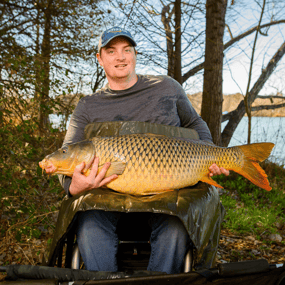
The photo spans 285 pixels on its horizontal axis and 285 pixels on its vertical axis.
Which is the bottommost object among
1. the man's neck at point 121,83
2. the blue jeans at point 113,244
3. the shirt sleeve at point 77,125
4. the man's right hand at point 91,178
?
the blue jeans at point 113,244

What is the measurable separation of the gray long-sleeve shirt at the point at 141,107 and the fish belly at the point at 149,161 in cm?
41

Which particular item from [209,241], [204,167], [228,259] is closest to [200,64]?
[228,259]

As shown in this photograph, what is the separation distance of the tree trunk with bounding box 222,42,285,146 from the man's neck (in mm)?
3814

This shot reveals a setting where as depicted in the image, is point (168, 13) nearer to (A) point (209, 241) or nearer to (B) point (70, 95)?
(B) point (70, 95)

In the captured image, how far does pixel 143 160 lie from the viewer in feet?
4.56

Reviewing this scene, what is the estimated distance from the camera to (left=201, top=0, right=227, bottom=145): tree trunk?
13.1 ft

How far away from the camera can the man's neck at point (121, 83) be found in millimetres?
1910

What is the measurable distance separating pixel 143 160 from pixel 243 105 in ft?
15.8

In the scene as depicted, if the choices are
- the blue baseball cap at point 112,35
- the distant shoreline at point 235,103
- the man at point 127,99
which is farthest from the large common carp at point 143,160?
the distant shoreline at point 235,103

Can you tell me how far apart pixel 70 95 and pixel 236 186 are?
294 centimetres

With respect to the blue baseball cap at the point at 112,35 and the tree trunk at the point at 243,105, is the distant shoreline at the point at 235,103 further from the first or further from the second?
the blue baseball cap at the point at 112,35

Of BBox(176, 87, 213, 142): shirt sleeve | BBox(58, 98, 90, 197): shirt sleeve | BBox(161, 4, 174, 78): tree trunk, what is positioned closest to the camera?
BBox(58, 98, 90, 197): shirt sleeve

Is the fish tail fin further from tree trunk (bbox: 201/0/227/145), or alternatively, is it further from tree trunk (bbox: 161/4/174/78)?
tree trunk (bbox: 161/4/174/78)

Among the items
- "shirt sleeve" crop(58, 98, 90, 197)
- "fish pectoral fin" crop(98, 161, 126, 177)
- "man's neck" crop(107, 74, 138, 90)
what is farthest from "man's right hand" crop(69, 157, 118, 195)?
"man's neck" crop(107, 74, 138, 90)
